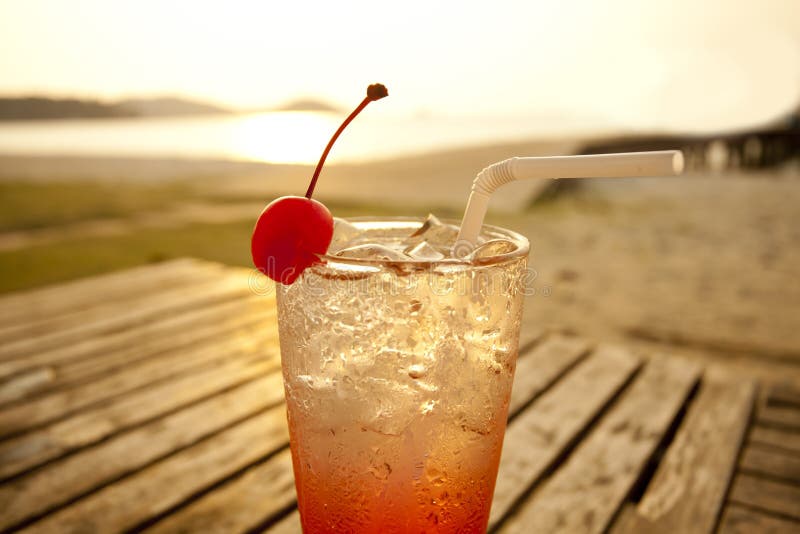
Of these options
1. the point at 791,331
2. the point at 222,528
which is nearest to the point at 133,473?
the point at 222,528

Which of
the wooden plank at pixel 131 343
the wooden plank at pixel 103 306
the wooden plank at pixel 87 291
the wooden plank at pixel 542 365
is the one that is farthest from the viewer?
the wooden plank at pixel 87 291

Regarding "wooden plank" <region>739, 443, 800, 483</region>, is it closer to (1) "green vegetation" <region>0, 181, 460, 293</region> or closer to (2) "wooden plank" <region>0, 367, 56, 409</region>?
(2) "wooden plank" <region>0, 367, 56, 409</region>

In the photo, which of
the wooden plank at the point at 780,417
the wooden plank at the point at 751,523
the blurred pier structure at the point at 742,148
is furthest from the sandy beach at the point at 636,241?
the blurred pier structure at the point at 742,148

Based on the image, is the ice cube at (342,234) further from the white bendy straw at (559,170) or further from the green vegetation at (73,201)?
the green vegetation at (73,201)

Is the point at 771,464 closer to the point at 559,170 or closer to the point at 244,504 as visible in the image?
the point at 559,170

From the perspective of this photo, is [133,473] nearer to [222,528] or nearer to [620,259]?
[222,528]

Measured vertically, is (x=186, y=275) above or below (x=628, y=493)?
above

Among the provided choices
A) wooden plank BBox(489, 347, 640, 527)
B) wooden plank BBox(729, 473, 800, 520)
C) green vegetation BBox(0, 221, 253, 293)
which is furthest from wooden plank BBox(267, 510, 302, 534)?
green vegetation BBox(0, 221, 253, 293)
